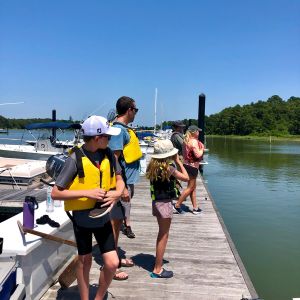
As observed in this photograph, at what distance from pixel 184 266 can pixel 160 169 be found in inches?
53.4

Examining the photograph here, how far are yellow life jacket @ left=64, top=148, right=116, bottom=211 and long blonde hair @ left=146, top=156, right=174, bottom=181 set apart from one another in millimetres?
1025

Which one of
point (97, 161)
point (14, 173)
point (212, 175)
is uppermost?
point (97, 161)

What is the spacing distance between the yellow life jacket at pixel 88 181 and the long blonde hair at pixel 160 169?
3.36 ft

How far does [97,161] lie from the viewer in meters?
2.70

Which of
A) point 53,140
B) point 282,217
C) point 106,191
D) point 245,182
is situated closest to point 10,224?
point 106,191

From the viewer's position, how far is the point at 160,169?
12.2 ft

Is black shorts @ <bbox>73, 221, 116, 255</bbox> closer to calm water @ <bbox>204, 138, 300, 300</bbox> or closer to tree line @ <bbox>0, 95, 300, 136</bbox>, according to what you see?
calm water @ <bbox>204, 138, 300, 300</bbox>

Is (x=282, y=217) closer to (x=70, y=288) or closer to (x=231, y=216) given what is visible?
(x=231, y=216)

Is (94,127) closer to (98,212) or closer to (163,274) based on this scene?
(98,212)

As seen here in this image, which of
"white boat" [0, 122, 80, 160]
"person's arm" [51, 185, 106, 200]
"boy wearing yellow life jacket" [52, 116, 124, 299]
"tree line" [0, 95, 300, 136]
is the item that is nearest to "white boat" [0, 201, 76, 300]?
"boy wearing yellow life jacket" [52, 116, 124, 299]

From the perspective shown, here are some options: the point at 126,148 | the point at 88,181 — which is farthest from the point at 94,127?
the point at 126,148

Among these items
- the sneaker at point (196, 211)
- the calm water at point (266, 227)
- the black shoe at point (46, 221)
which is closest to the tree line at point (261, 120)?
the calm water at point (266, 227)

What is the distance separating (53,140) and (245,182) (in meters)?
9.32

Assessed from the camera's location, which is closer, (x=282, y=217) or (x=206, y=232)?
(x=206, y=232)
